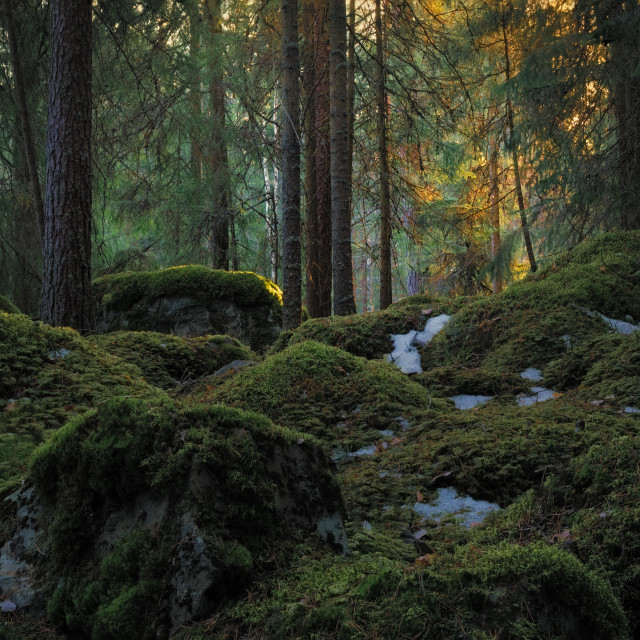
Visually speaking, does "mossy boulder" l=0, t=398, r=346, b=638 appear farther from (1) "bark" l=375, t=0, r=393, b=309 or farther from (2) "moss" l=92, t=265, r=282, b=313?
(1) "bark" l=375, t=0, r=393, b=309

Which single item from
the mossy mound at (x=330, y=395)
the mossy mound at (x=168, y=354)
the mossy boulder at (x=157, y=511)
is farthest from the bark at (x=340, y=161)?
the mossy boulder at (x=157, y=511)

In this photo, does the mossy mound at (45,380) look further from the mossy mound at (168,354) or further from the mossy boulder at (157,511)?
the mossy boulder at (157,511)

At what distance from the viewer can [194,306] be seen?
1013 centimetres

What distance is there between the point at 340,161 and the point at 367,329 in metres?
3.48

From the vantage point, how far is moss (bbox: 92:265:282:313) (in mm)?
10203

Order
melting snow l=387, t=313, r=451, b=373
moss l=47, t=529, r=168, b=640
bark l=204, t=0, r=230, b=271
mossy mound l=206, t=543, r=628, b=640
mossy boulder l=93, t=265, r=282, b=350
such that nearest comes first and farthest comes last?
mossy mound l=206, t=543, r=628, b=640
moss l=47, t=529, r=168, b=640
melting snow l=387, t=313, r=451, b=373
mossy boulder l=93, t=265, r=282, b=350
bark l=204, t=0, r=230, b=271

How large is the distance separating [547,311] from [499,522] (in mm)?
3598

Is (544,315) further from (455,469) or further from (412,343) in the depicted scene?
(455,469)

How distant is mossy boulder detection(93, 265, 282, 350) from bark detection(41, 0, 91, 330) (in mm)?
3351

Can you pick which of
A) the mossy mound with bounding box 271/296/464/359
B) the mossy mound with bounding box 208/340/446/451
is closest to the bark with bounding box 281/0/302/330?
the mossy mound with bounding box 271/296/464/359

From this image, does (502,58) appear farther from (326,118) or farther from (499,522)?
(499,522)

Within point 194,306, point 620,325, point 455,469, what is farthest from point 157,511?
point 194,306

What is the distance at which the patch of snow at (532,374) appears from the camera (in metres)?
4.82

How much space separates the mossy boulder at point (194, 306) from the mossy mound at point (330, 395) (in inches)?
199
